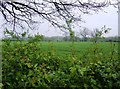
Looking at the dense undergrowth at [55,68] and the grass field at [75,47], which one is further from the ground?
the grass field at [75,47]

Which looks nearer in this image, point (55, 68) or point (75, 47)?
point (55, 68)

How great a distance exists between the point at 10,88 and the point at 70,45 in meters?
0.98

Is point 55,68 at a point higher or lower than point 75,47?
lower

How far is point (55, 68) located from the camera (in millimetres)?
3414

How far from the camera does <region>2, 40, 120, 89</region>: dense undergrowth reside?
9.39 feet

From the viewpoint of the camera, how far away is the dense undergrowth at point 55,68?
286 cm

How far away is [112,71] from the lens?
116 inches

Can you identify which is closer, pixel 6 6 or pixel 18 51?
pixel 18 51

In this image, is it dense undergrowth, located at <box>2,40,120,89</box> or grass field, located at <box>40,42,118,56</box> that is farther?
grass field, located at <box>40,42,118,56</box>

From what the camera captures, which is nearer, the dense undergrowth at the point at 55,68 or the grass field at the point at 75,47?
the dense undergrowth at the point at 55,68

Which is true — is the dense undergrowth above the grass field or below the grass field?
below

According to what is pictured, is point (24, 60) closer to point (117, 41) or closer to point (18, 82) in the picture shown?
point (18, 82)

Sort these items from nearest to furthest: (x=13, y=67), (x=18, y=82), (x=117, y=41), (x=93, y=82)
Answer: (x=93, y=82) → (x=18, y=82) → (x=13, y=67) → (x=117, y=41)

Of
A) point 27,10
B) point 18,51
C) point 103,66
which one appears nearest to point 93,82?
point 103,66
